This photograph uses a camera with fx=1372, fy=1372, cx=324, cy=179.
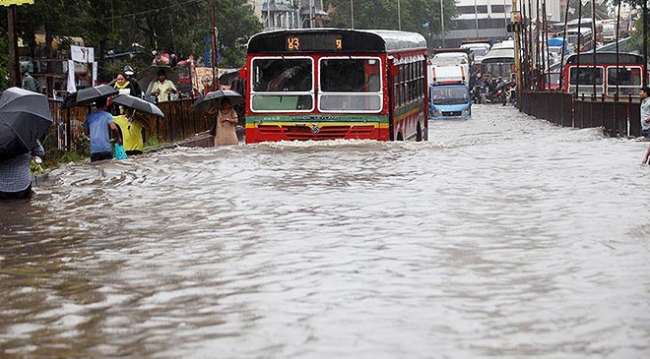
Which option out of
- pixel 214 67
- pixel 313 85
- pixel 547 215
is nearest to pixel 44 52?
pixel 214 67

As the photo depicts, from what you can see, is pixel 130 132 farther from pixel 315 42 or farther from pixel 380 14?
pixel 380 14

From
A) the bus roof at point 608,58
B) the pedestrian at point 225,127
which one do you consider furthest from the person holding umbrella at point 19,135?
the bus roof at point 608,58

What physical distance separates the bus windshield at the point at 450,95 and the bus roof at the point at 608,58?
1321 centimetres

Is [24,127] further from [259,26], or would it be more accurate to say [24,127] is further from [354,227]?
[259,26]

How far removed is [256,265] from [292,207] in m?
4.05

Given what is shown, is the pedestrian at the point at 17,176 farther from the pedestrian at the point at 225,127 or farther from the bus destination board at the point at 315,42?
the bus destination board at the point at 315,42

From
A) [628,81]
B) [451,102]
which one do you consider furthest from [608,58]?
[451,102]

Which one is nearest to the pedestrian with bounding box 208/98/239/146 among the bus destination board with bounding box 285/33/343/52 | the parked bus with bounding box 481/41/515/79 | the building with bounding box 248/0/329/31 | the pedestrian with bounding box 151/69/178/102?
the bus destination board with bounding box 285/33/343/52

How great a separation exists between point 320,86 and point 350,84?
51cm

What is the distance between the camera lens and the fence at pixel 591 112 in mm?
29016

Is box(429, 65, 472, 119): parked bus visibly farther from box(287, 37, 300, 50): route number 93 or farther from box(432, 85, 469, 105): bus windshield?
box(287, 37, 300, 50): route number 93

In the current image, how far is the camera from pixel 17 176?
601 inches

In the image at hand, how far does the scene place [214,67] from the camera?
43.3 metres

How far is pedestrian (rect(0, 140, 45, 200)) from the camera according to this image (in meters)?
15.0
